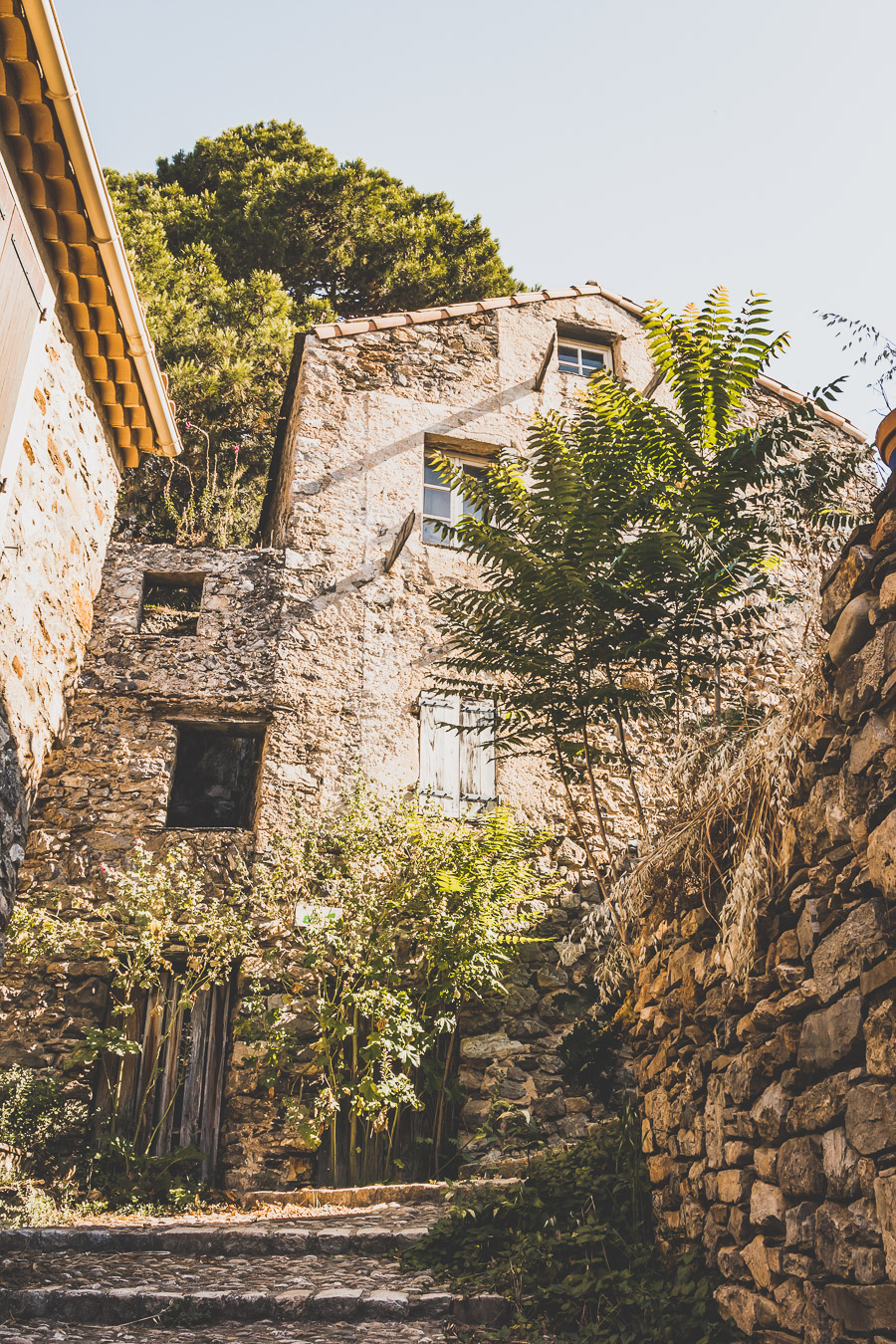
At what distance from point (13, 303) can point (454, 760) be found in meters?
4.50

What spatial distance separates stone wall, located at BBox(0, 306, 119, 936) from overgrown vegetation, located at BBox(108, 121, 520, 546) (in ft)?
14.0

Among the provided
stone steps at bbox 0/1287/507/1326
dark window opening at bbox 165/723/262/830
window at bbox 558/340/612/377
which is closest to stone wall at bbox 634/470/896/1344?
stone steps at bbox 0/1287/507/1326

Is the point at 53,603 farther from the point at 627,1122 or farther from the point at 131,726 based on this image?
the point at 627,1122

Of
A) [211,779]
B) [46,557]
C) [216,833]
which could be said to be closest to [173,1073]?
[216,833]

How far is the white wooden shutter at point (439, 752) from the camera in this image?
7.40 metres

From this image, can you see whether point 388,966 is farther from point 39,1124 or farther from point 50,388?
point 50,388

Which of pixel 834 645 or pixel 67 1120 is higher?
pixel 834 645

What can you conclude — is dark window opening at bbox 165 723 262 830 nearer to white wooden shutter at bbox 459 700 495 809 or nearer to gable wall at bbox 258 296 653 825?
gable wall at bbox 258 296 653 825

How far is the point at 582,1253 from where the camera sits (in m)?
3.55

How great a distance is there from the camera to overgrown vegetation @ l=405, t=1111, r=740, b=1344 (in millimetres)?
3068

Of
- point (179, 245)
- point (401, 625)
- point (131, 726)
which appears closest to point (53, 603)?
point (131, 726)

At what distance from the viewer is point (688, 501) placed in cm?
436

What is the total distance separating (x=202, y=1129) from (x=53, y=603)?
360 centimetres

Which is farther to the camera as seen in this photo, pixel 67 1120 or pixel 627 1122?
pixel 67 1120
